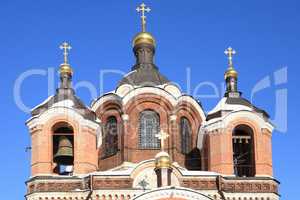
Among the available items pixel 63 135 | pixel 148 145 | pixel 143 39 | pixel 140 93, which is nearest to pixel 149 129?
pixel 148 145

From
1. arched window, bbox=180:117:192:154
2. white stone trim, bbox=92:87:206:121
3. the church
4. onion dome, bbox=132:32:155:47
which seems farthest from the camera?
onion dome, bbox=132:32:155:47

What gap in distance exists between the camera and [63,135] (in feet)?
94.9

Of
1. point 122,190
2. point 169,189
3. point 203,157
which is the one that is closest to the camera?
point 169,189

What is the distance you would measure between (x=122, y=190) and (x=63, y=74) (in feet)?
15.5

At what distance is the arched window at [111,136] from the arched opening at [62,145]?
5.62 ft

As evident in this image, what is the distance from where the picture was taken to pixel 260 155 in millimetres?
28328

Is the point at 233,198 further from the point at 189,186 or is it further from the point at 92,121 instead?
the point at 92,121

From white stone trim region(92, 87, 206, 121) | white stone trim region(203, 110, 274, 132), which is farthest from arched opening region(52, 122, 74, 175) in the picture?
white stone trim region(203, 110, 274, 132)

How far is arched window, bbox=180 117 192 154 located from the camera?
1206 inches

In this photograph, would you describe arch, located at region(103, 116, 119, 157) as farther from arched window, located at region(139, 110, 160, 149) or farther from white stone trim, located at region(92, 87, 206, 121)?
arched window, located at region(139, 110, 160, 149)

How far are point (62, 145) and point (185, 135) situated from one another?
444cm

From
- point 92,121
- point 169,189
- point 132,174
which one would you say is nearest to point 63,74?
point 92,121

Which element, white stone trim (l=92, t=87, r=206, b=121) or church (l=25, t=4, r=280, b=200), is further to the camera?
white stone trim (l=92, t=87, r=206, b=121)

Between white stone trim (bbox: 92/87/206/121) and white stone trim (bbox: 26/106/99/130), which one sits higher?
white stone trim (bbox: 92/87/206/121)
